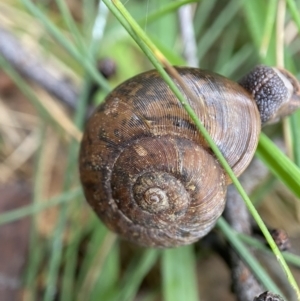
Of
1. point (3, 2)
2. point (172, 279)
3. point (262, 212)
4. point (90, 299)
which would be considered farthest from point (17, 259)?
point (3, 2)

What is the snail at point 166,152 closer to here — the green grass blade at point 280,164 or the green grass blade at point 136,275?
the green grass blade at point 280,164

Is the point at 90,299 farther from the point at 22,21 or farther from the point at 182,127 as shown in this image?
the point at 22,21

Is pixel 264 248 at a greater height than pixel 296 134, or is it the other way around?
pixel 296 134

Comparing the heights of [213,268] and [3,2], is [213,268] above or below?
below

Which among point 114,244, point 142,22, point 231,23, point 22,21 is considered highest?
point 22,21

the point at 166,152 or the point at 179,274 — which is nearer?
the point at 166,152

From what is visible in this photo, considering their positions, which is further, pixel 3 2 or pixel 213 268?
pixel 3 2

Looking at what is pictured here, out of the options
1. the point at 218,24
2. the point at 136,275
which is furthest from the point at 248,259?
the point at 218,24

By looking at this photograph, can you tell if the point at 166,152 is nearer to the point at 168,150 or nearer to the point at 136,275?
the point at 168,150

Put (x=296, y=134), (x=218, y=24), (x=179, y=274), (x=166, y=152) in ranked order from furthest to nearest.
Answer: (x=218, y=24) → (x=179, y=274) → (x=296, y=134) → (x=166, y=152)
